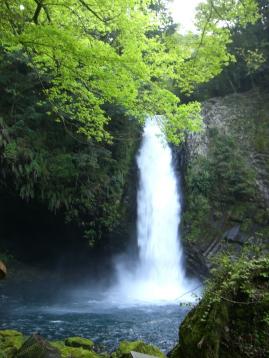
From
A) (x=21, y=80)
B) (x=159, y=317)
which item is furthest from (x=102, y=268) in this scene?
(x=21, y=80)

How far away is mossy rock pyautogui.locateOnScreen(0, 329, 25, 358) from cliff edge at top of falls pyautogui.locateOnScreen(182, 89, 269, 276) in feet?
27.4

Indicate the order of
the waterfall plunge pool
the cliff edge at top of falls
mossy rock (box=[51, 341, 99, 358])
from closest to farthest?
mossy rock (box=[51, 341, 99, 358]), the waterfall plunge pool, the cliff edge at top of falls

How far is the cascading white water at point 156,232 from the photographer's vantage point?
15352mm

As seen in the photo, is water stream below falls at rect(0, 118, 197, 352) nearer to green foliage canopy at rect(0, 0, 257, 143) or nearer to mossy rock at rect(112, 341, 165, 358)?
green foliage canopy at rect(0, 0, 257, 143)

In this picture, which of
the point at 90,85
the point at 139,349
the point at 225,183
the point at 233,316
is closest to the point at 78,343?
the point at 139,349

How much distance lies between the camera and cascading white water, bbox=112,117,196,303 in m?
15.4

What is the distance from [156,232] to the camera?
52.2 ft

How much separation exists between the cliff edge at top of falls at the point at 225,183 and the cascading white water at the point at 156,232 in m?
0.57

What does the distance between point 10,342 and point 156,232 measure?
957 centimetres

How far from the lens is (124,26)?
6.34 metres

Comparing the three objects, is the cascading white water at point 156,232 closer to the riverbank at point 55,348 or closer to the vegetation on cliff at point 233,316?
the riverbank at point 55,348

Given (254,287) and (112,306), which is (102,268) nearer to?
(112,306)

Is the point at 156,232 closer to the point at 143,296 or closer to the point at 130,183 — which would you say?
the point at 130,183

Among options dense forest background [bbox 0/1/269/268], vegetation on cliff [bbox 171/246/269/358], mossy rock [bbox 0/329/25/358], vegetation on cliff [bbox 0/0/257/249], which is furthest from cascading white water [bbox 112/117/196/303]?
vegetation on cliff [bbox 171/246/269/358]
